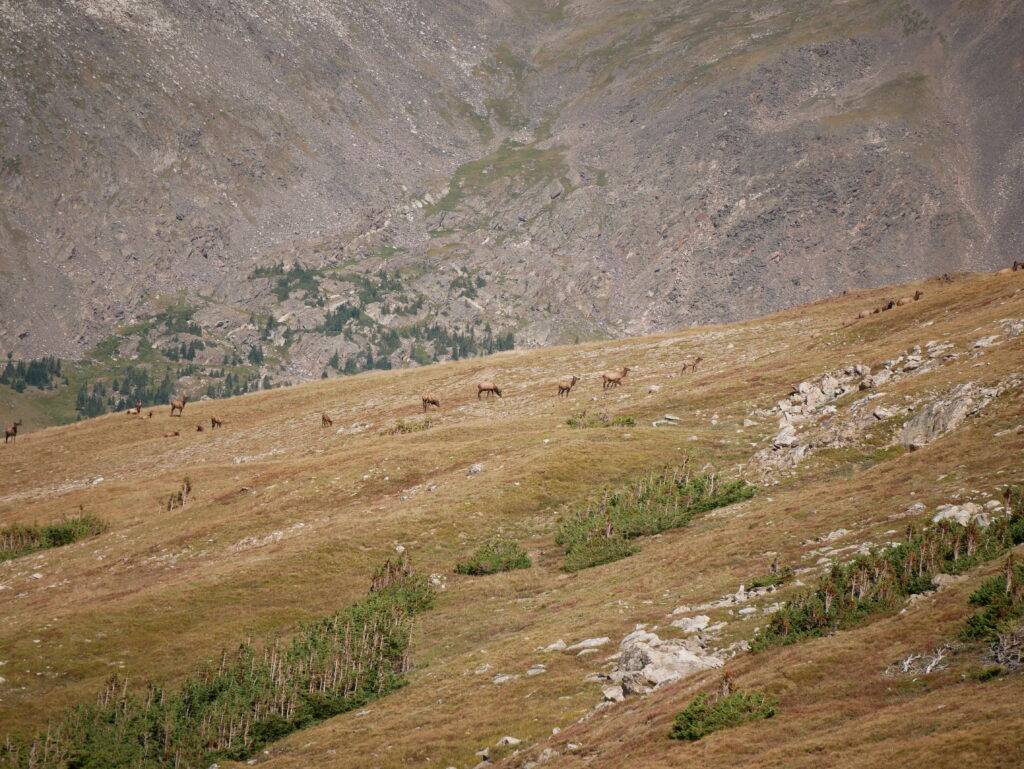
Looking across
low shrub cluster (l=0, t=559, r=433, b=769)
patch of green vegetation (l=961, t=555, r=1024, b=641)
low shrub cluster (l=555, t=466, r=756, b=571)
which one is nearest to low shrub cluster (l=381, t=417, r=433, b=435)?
low shrub cluster (l=555, t=466, r=756, b=571)

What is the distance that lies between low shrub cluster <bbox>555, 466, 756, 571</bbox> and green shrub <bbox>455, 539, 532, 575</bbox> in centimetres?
339

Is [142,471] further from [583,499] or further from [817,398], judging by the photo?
[817,398]

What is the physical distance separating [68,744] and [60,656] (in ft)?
33.9

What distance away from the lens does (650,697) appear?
37188mm

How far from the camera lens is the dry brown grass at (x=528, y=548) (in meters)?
31.9

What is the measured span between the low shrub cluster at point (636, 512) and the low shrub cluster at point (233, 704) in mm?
14992

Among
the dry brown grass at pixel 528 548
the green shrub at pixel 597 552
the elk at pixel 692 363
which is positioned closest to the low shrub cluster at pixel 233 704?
the dry brown grass at pixel 528 548

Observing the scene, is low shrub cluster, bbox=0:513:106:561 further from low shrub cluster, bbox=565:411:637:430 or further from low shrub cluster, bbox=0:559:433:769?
low shrub cluster, bbox=565:411:637:430

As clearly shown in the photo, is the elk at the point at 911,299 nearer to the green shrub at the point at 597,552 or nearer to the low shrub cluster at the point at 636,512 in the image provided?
the low shrub cluster at the point at 636,512

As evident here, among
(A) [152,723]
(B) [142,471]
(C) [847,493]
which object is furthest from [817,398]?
(B) [142,471]

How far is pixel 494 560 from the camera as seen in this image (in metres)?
67.8

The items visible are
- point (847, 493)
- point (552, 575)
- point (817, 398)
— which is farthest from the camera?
point (817, 398)

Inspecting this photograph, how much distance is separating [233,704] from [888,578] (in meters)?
33.9

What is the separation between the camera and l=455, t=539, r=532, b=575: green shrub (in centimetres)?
6738
